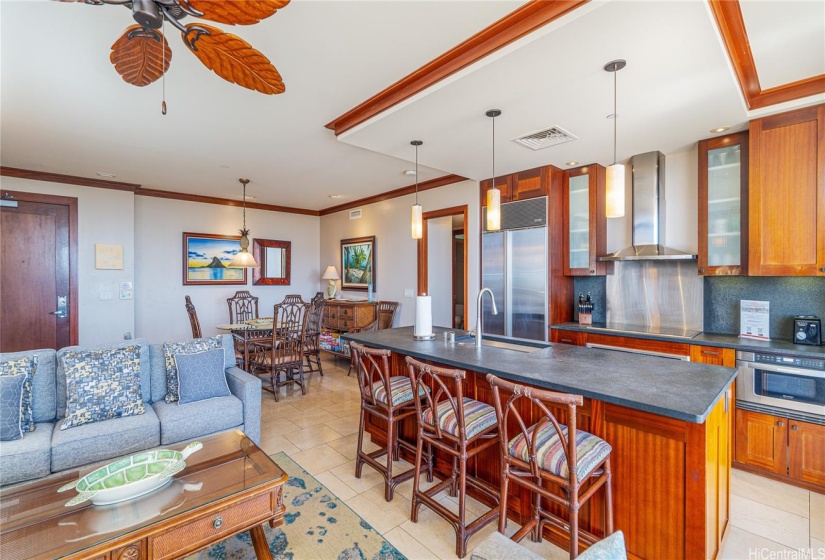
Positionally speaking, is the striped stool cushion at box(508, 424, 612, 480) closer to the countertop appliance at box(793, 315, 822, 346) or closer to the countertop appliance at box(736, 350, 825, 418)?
the countertop appliance at box(736, 350, 825, 418)

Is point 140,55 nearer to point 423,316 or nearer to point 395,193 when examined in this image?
point 423,316

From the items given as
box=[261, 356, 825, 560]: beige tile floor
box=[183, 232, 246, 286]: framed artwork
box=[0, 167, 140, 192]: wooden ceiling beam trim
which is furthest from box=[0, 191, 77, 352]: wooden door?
box=[261, 356, 825, 560]: beige tile floor

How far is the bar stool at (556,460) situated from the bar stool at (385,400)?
0.83 metres

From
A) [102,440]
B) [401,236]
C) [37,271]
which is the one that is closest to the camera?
[102,440]

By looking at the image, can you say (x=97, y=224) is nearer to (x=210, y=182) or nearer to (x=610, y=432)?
(x=210, y=182)

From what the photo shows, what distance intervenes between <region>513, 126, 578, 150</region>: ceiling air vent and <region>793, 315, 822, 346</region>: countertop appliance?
2.24m

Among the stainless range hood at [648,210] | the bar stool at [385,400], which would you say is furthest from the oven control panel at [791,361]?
the bar stool at [385,400]

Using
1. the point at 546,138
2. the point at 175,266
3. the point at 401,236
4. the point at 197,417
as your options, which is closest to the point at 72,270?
the point at 175,266

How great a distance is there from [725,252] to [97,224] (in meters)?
7.22

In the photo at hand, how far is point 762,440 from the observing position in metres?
2.73

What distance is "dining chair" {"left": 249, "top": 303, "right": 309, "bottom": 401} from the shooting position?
4.51 metres

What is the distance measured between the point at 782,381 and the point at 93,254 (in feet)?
24.2

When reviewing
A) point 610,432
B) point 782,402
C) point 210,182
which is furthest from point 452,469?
point 210,182

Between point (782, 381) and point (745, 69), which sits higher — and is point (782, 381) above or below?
below
